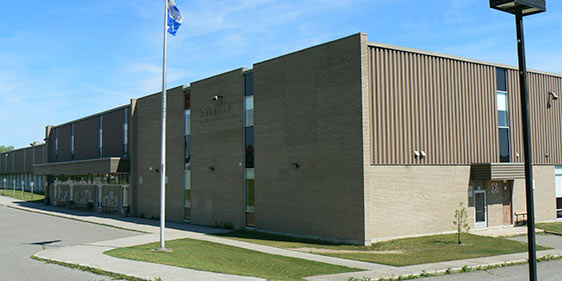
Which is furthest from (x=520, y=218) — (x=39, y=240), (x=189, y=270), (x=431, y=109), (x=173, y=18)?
(x=39, y=240)

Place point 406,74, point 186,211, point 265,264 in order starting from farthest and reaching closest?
point 186,211, point 406,74, point 265,264

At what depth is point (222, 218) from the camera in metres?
29.2

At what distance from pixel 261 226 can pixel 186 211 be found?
8.26 meters

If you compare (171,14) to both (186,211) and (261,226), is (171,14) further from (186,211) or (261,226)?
(186,211)

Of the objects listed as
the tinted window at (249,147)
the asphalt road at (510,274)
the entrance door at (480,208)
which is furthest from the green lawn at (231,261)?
the entrance door at (480,208)

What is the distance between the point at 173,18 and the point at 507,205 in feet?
65.5

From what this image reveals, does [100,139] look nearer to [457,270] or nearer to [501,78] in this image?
[501,78]

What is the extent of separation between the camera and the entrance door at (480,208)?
84.9 feet

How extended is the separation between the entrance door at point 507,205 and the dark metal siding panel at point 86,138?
3365 centimetres

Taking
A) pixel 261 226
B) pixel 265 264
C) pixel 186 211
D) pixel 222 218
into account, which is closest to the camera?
pixel 265 264

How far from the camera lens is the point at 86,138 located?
156 ft

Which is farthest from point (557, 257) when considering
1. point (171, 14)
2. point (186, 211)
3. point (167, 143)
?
point (167, 143)

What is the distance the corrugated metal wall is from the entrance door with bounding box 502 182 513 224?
5.46ft

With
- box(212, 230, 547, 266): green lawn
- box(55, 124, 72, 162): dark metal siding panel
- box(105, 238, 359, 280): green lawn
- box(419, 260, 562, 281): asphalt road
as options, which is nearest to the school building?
box(212, 230, 547, 266): green lawn
